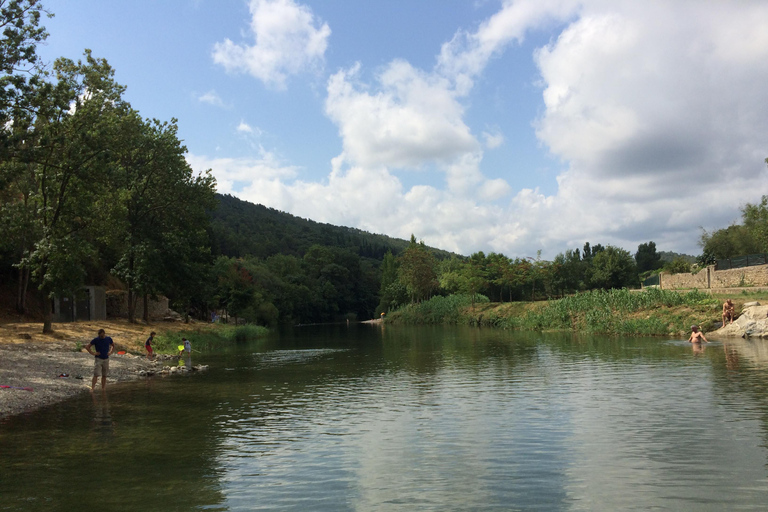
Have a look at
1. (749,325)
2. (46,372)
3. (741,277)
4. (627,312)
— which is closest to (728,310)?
(749,325)

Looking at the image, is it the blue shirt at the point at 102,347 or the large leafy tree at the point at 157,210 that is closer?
the blue shirt at the point at 102,347

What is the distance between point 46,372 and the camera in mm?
25406

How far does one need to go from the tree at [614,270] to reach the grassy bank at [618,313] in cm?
3206

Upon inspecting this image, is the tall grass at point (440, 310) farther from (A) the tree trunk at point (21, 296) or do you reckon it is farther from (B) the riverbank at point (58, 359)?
(A) the tree trunk at point (21, 296)

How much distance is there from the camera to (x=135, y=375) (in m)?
28.9

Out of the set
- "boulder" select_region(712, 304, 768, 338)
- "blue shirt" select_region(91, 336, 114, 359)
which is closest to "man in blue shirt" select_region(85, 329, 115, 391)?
"blue shirt" select_region(91, 336, 114, 359)

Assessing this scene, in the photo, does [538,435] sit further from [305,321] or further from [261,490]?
[305,321]

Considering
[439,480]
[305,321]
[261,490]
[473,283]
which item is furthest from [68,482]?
[305,321]

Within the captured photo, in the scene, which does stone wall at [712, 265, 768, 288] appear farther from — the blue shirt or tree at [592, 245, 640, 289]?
→ the blue shirt

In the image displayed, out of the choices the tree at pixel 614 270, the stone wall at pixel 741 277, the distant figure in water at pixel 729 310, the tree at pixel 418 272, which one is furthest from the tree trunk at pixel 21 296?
the tree at pixel 614 270

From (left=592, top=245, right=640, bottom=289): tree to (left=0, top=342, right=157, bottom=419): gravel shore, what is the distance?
275ft

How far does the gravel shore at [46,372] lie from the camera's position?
20.2 metres

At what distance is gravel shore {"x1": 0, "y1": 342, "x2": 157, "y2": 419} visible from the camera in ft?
66.3

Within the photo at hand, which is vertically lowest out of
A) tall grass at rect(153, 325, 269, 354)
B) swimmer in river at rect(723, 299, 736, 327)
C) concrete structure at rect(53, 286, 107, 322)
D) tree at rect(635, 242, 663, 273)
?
tall grass at rect(153, 325, 269, 354)
